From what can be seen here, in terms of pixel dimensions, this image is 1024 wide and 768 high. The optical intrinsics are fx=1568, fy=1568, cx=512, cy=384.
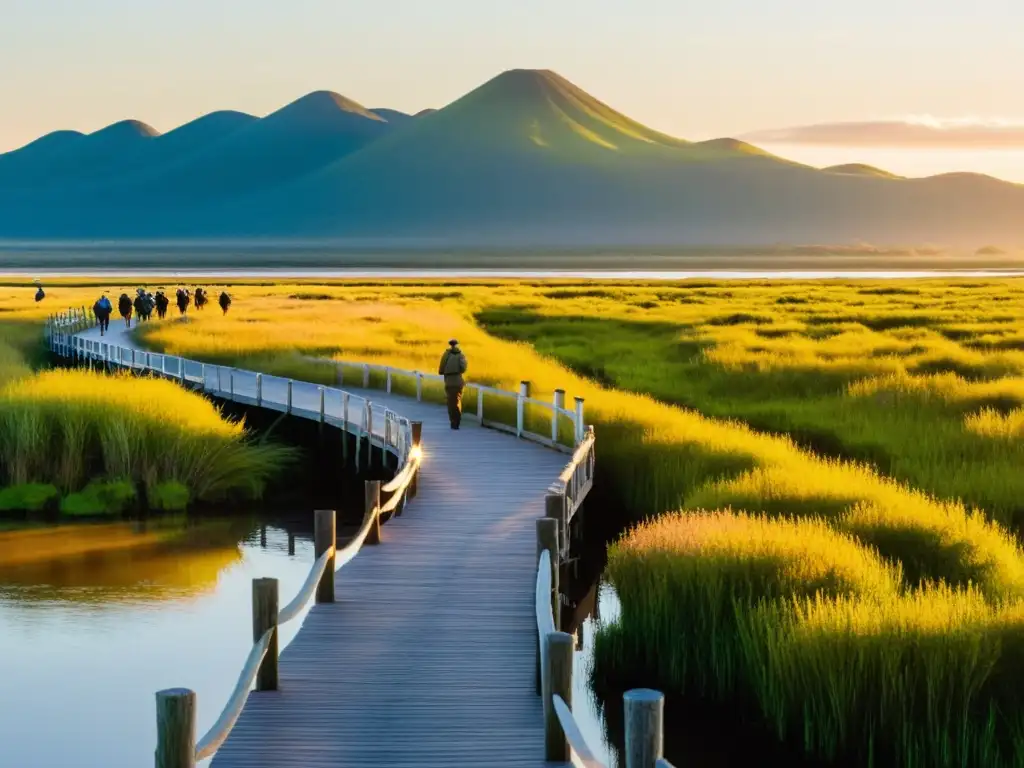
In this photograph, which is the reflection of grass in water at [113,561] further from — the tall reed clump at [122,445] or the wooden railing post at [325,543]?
the wooden railing post at [325,543]

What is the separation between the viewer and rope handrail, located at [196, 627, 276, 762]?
9238mm

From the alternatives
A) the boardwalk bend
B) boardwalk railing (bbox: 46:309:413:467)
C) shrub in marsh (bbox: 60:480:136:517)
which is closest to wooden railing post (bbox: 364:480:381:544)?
the boardwalk bend

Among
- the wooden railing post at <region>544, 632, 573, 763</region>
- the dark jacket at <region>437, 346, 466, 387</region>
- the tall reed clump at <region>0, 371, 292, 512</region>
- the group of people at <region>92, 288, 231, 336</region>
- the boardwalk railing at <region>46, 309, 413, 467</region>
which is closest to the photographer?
the wooden railing post at <region>544, 632, 573, 763</region>

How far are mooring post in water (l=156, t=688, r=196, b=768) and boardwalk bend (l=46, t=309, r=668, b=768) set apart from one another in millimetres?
11

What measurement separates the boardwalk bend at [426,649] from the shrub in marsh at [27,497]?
628 centimetres

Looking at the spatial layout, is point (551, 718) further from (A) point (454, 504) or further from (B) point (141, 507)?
(B) point (141, 507)

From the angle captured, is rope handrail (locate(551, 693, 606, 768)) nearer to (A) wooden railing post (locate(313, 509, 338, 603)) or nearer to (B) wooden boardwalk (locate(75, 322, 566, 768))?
(B) wooden boardwalk (locate(75, 322, 566, 768))

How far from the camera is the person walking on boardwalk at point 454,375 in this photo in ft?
87.4

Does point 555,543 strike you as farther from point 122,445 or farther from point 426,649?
point 122,445

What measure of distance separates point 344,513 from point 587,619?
9.12 meters

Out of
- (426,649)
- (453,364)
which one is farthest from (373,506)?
(453,364)

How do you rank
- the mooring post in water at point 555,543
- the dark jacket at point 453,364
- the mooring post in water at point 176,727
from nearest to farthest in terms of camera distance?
the mooring post in water at point 176,727, the mooring post in water at point 555,543, the dark jacket at point 453,364

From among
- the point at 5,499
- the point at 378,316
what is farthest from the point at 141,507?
the point at 378,316

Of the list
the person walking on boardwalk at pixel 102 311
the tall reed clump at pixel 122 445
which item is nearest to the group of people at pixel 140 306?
the person walking on boardwalk at pixel 102 311
